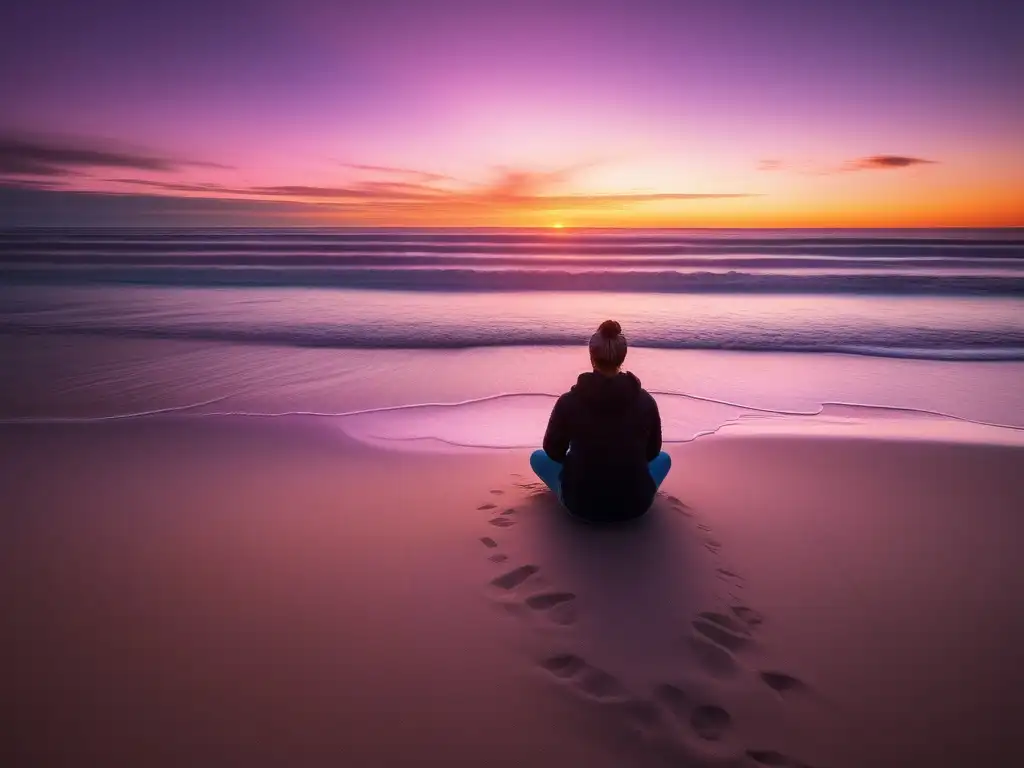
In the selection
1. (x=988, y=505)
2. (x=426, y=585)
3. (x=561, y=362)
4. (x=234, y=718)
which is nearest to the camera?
(x=234, y=718)

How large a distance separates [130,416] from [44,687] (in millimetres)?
4233

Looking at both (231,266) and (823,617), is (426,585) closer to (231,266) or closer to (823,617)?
(823,617)

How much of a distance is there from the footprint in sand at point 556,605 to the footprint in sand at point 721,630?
24.8 inches

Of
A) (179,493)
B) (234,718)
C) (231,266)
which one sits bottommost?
(234,718)

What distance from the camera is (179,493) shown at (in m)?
4.34

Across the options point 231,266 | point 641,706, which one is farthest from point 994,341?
point 231,266

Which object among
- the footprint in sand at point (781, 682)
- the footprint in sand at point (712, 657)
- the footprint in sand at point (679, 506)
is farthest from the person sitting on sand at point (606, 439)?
the footprint in sand at point (781, 682)

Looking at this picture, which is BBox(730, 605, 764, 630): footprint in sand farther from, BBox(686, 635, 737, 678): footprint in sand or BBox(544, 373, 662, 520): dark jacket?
BBox(544, 373, 662, 520): dark jacket

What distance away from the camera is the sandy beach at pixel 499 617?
230 cm

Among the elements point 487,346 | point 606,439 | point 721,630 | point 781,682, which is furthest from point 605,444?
point 487,346

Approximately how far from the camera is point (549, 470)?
4.02 metres

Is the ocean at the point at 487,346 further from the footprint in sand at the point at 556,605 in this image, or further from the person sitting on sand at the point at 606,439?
the footprint in sand at the point at 556,605

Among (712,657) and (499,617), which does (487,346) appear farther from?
(712,657)

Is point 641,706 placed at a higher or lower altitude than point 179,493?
lower
